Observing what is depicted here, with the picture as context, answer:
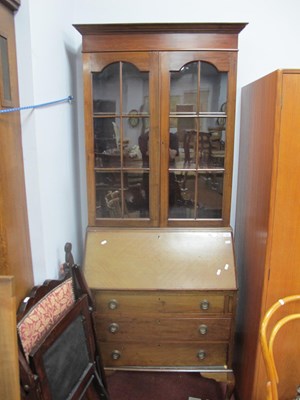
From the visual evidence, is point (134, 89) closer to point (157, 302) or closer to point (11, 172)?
point (11, 172)

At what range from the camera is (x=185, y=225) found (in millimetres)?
1720

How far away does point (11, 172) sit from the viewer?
47.9 inches

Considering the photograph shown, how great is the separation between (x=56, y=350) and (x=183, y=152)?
3.59ft

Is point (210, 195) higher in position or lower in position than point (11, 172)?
lower

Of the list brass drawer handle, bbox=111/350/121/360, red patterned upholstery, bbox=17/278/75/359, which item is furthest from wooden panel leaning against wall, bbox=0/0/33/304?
brass drawer handle, bbox=111/350/121/360

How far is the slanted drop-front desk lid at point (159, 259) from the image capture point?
155 cm

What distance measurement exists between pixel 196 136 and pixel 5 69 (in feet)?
3.06

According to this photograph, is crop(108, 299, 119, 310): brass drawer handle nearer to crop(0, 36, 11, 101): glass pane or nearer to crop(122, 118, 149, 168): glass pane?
crop(122, 118, 149, 168): glass pane

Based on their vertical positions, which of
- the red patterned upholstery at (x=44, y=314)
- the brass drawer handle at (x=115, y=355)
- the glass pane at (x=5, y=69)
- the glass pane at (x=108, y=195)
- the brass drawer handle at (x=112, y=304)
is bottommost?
the brass drawer handle at (x=115, y=355)

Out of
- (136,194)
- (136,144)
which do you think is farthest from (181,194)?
(136,144)

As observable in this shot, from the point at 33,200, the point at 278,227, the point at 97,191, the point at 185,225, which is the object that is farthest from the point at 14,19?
the point at 278,227

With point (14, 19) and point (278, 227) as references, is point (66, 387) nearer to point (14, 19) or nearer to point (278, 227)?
point (278, 227)

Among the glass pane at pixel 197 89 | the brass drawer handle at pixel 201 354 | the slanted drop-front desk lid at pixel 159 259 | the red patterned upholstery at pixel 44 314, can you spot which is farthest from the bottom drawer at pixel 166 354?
the glass pane at pixel 197 89

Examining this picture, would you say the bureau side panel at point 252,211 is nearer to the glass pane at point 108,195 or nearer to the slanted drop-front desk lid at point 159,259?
the slanted drop-front desk lid at point 159,259
